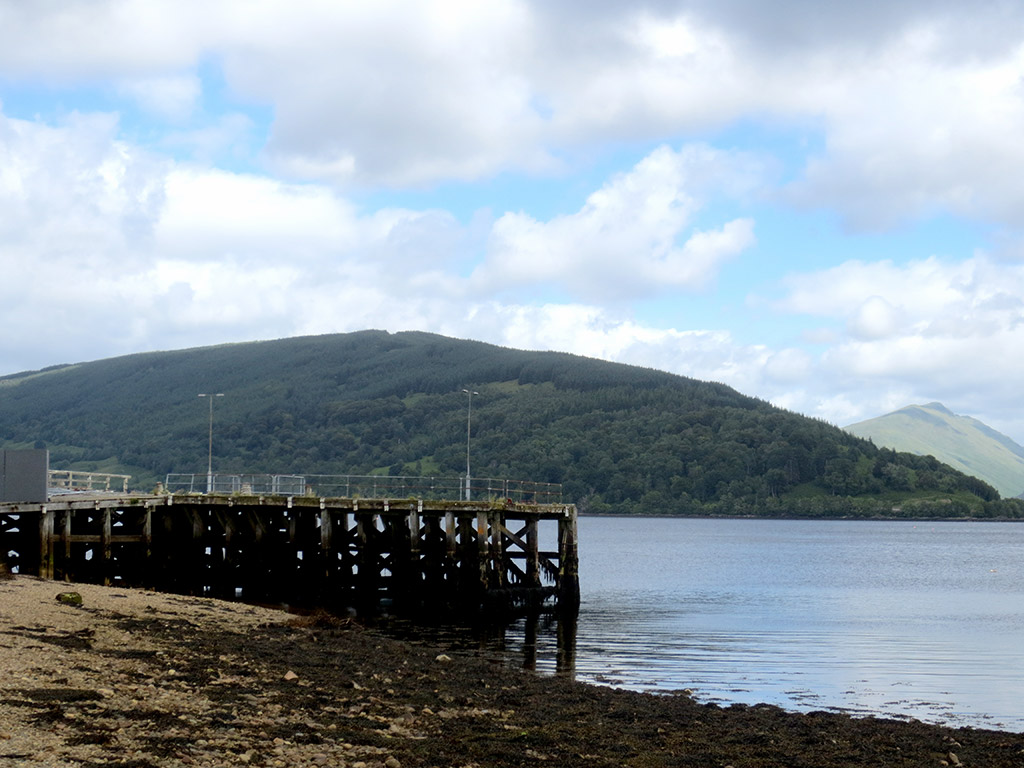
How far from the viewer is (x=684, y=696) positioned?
2512 centimetres

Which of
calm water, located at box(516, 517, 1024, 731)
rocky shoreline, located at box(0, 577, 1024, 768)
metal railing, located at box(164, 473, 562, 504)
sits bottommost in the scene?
calm water, located at box(516, 517, 1024, 731)

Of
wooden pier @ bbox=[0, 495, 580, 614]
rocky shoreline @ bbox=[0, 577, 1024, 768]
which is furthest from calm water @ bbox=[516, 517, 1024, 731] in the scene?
rocky shoreline @ bbox=[0, 577, 1024, 768]

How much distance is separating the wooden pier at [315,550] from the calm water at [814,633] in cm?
401

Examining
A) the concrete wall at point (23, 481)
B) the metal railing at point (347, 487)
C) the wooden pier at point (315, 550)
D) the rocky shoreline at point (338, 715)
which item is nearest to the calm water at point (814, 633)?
the wooden pier at point (315, 550)

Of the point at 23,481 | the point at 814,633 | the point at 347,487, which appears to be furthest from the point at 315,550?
the point at 814,633

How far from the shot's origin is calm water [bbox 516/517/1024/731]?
28578mm

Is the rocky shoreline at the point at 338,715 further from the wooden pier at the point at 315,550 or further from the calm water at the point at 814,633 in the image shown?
the wooden pier at the point at 315,550

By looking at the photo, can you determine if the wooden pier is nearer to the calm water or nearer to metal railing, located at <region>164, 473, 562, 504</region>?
metal railing, located at <region>164, 473, 562, 504</region>

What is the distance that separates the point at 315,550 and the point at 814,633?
20675 millimetres

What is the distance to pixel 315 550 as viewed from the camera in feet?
161

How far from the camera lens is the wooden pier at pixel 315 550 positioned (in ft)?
146

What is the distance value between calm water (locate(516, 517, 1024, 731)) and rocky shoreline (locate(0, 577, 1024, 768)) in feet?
18.1

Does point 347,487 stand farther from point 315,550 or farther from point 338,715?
point 338,715

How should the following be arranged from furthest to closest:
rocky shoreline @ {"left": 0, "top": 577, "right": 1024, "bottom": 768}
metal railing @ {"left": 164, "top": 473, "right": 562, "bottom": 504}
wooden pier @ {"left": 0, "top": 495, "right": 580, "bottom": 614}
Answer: metal railing @ {"left": 164, "top": 473, "right": 562, "bottom": 504}
wooden pier @ {"left": 0, "top": 495, "right": 580, "bottom": 614}
rocky shoreline @ {"left": 0, "top": 577, "right": 1024, "bottom": 768}
